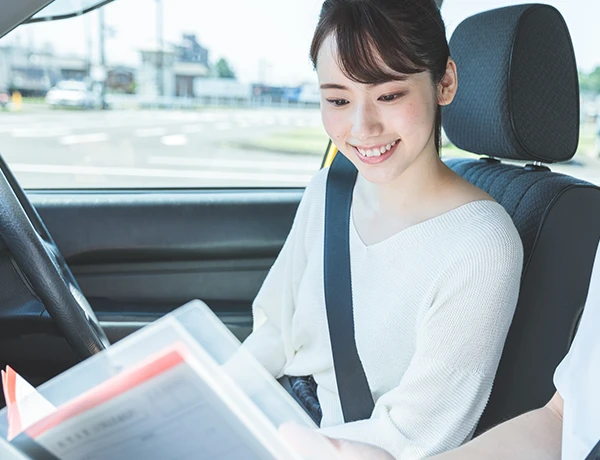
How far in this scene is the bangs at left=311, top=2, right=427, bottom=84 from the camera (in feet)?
3.99

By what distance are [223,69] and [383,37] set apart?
1.33 meters

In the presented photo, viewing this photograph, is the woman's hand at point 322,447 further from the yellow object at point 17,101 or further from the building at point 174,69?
the yellow object at point 17,101

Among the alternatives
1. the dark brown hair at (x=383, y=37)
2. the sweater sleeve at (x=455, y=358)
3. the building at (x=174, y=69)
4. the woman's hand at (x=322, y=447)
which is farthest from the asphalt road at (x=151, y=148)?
the woman's hand at (x=322, y=447)

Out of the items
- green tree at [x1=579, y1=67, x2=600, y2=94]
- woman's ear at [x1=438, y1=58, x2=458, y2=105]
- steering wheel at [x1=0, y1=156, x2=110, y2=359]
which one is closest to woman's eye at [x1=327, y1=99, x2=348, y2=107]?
woman's ear at [x1=438, y1=58, x2=458, y2=105]

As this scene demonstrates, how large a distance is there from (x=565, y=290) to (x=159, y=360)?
88 centimetres

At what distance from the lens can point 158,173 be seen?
2525 mm

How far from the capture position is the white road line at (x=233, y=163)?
8.05 ft

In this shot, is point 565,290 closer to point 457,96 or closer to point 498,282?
point 498,282

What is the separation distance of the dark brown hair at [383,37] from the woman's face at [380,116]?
0.02 m

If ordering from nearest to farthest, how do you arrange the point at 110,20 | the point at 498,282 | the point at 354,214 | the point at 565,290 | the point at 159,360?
the point at 159,360 → the point at 498,282 → the point at 565,290 → the point at 354,214 → the point at 110,20

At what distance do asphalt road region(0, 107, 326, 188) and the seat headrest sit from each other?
2.68ft

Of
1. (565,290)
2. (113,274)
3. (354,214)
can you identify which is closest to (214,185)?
(113,274)

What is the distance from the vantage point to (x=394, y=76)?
1229 mm

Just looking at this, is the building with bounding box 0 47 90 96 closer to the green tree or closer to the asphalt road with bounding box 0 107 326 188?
the asphalt road with bounding box 0 107 326 188
